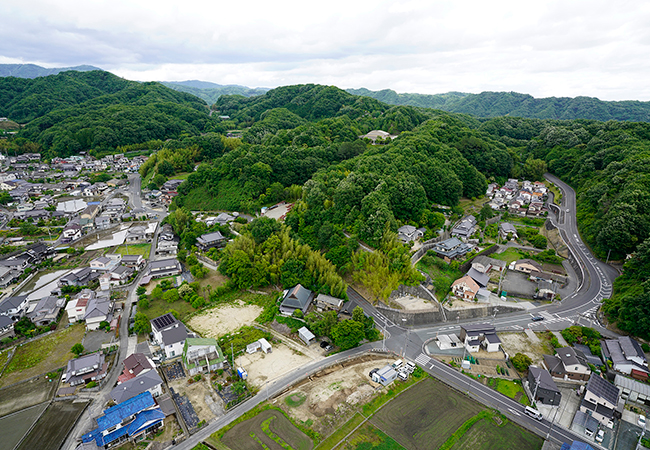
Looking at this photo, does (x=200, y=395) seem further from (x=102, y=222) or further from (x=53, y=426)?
(x=102, y=222)

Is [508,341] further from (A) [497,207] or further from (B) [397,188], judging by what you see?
(A) [497,207]

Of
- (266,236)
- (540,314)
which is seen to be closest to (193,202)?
(266,236)

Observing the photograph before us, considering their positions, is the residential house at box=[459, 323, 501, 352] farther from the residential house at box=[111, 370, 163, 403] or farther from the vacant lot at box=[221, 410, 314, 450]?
the residential house at box=[111, 370, 163, 403]

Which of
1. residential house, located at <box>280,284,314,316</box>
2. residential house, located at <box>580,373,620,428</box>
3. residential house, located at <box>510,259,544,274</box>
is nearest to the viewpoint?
residential house, located at <box>580,373,620,428</box>

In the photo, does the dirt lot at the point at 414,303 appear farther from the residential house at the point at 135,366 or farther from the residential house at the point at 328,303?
the residential house at the point at 135,366

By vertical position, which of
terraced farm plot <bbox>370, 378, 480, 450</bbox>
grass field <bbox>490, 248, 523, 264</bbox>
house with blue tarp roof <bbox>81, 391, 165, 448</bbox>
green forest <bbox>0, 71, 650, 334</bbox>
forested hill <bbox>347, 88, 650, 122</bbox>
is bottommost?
terraced farm plot <bbox>370, 378, 480, 450</bbox>

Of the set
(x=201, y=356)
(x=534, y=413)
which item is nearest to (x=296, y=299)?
(x=201, y=356)

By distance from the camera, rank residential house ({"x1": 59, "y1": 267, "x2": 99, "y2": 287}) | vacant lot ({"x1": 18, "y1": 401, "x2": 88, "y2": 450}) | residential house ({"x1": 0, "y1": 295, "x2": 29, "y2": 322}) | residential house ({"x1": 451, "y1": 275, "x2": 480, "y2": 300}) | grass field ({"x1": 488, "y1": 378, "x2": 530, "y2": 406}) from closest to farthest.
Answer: vacant lot ({"x1": 18, "y1": 401, "x2": 88, "y2": 450}) → grass field ({"x1": 488, "y1": 378, "x2": 530, "y2": 406}) → residential house ({"x1": 0, "y1": 295, "x2": 29, "y2": 322}) → residential house ({"x1": 451, "y1": 275, "x2": 480, "y2": 300}) → residential house ({"x1": 59, "y1": 267, "x2": 99, "y2": 287})

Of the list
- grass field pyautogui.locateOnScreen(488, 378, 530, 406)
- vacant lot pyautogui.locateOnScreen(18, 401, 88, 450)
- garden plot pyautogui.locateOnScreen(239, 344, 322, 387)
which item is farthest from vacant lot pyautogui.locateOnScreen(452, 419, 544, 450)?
vacant lot pyautogui.locateOnScreen(18, 401, 88, 450)
